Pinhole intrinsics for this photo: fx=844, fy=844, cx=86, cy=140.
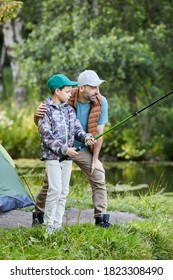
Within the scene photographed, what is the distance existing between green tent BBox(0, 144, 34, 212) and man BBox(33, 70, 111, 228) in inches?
11.6

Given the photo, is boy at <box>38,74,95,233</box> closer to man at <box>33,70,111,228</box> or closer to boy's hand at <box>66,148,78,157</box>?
boy's hand at <box>66,148,78,157</box>

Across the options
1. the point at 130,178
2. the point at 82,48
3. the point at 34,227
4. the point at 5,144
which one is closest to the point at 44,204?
the point at 34,227

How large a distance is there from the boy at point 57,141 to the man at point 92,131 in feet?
1.26

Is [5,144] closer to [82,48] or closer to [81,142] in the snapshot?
[82,48]

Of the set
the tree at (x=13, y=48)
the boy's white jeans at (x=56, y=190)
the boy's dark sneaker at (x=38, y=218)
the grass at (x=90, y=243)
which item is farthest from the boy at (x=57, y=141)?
the tree at (x=13, y=48)

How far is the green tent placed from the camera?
8656 mm

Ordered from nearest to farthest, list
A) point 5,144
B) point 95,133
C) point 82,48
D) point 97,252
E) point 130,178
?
point 97,252
point 95,133
point 130,178
point 82,48
point 5,144

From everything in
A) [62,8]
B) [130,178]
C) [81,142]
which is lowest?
[130,178]

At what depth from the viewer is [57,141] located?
25.7 feet

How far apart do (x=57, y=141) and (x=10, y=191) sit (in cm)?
117

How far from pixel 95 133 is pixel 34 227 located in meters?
1.20

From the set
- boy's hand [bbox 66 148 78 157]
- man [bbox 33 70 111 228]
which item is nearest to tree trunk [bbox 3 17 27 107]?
man [bbox 33 70 111 228]

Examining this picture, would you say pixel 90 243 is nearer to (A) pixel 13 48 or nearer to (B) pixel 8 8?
(B) pixel 8 8

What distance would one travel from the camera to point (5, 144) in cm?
2173
